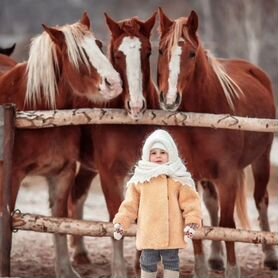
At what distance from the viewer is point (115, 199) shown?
4.13 m

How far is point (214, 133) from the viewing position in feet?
13.5

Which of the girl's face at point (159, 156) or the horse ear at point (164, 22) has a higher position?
the horse ear at point (164, 22)

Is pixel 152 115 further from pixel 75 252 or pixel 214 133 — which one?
pixel 75 252

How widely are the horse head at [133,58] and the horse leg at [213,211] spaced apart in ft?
4.12

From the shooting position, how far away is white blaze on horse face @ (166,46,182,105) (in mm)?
3785

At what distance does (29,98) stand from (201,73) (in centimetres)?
102

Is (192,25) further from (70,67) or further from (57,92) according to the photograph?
(57,92)

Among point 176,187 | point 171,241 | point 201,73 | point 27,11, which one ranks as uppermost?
point 27,11

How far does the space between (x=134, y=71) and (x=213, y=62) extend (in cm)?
67

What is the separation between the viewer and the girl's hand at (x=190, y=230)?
9.42 ft

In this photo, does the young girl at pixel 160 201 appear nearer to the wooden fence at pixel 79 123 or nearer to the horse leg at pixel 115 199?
the wooden fence at pixel 79 123

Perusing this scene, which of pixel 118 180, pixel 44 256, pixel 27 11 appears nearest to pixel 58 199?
pixel 118 180

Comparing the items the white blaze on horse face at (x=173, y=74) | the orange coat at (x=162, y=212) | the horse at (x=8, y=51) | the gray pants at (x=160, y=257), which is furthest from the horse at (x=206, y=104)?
the horse at (x=8, y=51)

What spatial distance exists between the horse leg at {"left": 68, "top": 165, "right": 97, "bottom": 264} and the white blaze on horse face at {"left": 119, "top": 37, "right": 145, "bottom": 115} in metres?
1.36
